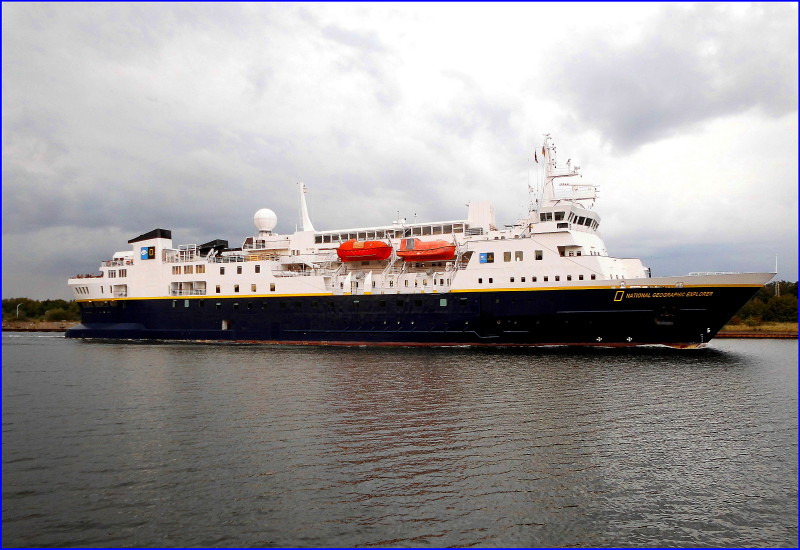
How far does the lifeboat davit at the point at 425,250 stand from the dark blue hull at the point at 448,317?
3121mm

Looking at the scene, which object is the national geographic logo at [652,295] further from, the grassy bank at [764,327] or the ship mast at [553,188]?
the grassy bank at [764,327]

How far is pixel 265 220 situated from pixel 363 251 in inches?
430

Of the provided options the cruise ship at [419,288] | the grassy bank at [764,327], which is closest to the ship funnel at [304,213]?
the cruise ship at [419,288]

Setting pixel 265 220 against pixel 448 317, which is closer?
pixel 448 317

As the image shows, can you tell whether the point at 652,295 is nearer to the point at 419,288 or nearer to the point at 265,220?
the point at 419,288

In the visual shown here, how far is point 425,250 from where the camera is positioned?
41.0 meters

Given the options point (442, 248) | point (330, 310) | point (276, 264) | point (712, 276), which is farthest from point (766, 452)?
point (276, 264)

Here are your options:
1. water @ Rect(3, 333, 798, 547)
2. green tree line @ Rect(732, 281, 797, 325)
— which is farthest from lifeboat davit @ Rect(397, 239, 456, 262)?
green tree line @ Rect(732, 281, 797, 325)

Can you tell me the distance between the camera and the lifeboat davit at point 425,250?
4053cm

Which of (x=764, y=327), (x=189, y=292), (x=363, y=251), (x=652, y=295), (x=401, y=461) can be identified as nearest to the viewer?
(x=401, y=461)

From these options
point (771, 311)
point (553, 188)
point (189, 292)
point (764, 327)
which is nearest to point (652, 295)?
point (553, 188)

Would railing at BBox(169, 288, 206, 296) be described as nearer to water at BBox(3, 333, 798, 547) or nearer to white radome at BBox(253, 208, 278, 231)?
white radome at BBox(253, 208, 278, 231)

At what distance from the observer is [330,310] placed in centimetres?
4234

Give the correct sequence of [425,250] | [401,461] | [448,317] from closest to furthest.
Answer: [401,461] → [448,317] → [425,250]
